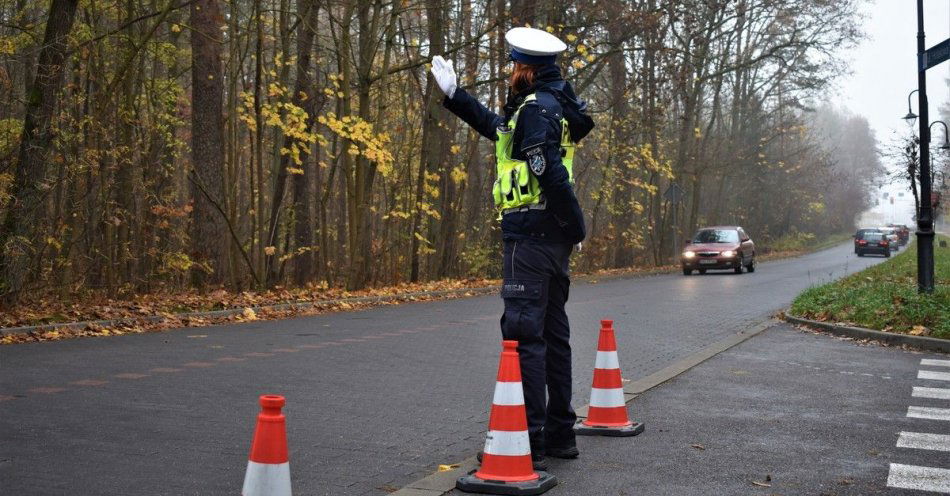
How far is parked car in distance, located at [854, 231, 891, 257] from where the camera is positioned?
65188mm

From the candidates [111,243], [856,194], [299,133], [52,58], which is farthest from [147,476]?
[856,194]

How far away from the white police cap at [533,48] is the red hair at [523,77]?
3cm

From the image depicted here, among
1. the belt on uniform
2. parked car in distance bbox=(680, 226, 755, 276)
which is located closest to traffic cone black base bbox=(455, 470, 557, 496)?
the belt on uniform

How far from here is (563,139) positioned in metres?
5.87

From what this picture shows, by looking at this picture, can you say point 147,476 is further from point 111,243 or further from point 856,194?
point 856,194

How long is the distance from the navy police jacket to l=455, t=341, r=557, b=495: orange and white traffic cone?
73 centimetres

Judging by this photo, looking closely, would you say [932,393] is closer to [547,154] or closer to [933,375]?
[933,375]

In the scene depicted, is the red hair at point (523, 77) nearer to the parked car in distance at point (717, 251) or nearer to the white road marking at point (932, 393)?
the white road marking at point (932, 393)

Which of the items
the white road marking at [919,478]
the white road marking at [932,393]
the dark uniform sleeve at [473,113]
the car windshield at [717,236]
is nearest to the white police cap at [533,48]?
the dark uniform sleeve at [473,113]

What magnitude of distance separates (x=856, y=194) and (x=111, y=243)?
362 ft

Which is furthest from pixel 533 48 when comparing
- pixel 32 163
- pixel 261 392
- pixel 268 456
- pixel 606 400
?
pixel 32 163

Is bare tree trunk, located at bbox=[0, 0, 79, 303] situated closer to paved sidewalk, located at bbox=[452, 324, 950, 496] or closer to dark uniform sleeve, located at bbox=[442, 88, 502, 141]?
paved sidewalk, located at bbox=[452, 324, 950, 496]

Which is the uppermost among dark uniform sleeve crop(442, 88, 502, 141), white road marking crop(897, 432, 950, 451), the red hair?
the red hair

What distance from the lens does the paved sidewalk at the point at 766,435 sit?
18.8 ft
